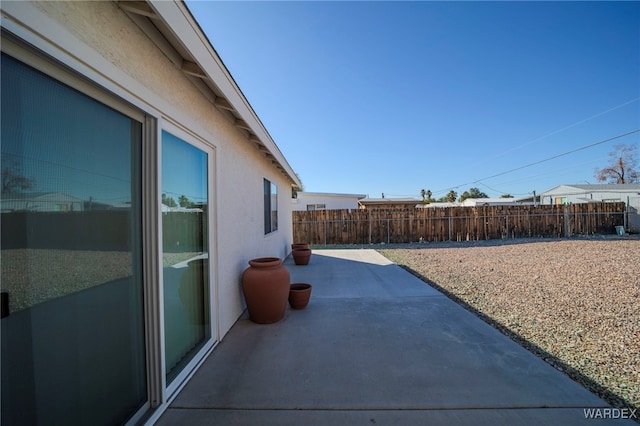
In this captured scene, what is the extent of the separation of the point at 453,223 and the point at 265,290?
534 inches

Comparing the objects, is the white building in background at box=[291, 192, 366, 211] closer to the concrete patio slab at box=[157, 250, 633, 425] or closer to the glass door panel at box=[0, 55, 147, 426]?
the concrete patio slab at box=[157, 250, 633, 425]

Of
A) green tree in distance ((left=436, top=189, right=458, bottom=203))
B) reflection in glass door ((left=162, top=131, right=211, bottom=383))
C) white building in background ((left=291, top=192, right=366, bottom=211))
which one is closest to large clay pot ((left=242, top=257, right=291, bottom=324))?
reflection in glass door ((left=162, top=131, right=211, bottom=383))

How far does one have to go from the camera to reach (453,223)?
1453 cm

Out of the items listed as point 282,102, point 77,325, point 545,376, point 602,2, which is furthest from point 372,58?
point 77,325

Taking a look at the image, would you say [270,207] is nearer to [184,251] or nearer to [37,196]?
[184,251]

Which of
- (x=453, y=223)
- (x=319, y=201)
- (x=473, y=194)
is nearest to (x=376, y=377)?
(x=453, y=223)

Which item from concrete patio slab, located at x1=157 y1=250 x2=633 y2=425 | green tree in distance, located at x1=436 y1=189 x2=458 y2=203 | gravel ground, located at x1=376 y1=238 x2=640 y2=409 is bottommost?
gravel ground, located at x1=376 y1=238 x2=640 y2=409

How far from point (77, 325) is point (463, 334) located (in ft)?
12.8

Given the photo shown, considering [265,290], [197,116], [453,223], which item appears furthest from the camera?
[453,223]

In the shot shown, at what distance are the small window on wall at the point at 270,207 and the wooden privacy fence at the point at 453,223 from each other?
21.0 ft

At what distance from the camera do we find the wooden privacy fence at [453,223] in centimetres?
1420

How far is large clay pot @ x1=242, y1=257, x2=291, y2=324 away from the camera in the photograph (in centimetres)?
367

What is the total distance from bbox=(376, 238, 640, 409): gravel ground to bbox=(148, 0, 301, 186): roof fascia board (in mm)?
4504

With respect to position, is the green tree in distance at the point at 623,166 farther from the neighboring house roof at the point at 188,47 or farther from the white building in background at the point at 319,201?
the neighboring house roof at the point at 188,47
